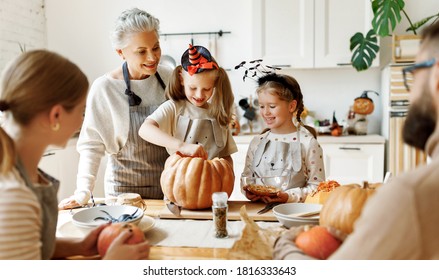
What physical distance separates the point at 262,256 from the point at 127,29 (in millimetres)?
1035

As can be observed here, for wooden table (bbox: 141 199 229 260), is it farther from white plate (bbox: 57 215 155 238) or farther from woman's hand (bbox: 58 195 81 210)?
woman's hand (bbox: 58 195 81 210)

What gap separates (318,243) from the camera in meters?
0.83

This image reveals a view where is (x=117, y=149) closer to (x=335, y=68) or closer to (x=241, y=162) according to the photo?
(x=241, y=162)

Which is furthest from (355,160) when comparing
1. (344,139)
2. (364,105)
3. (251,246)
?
(251,246)

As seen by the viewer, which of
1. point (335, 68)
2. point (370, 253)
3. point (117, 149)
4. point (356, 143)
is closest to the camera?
point (370, 253)

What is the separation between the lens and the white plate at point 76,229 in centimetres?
112

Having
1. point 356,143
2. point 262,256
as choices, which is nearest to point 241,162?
point 356,143

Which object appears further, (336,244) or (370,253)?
(336,244)

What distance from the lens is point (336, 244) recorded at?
840mm

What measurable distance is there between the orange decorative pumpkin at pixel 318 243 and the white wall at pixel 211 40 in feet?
8.82

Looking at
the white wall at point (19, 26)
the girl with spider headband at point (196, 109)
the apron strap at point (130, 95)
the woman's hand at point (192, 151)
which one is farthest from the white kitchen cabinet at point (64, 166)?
the woman's hand at point (192, 151)

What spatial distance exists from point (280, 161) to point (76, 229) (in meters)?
0.90

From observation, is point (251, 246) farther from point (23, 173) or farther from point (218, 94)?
point (218, 94)

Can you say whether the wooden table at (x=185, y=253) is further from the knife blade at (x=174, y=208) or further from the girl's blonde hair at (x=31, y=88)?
the girl's blonde hair at (x=31, y=88)
